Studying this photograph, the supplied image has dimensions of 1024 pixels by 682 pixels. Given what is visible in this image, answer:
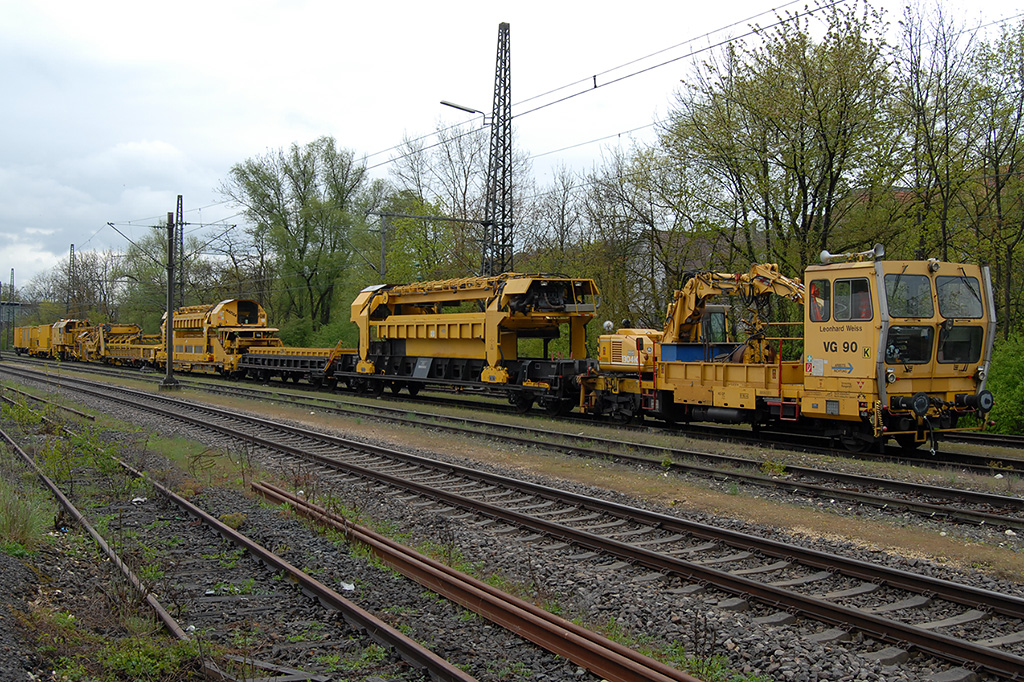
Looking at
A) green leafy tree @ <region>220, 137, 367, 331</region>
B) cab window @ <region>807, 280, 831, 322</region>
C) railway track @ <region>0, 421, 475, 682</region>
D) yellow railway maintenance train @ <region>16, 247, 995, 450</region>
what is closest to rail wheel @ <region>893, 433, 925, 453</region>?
yellow railway maintenance train @ <region>16, 247, 995, 450</region>

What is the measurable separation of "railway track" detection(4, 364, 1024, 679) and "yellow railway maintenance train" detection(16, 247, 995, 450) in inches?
217

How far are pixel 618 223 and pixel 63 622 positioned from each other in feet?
85.8

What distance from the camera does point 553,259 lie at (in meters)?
32.3

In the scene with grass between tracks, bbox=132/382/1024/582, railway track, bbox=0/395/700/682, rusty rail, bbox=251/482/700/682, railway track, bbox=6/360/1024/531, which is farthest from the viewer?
railway track, bbox=6/360/1024/531

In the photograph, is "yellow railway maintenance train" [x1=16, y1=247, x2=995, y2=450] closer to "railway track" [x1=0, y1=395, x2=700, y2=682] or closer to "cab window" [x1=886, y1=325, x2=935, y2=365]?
"cab window" [x1=886, y1=325, x2=935, y2=365]

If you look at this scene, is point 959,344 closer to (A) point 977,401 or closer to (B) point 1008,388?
(A) point 977,401

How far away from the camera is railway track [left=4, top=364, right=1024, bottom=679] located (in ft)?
16.9

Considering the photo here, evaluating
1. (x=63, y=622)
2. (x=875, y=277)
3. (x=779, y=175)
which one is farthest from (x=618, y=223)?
(x=63, y=622)

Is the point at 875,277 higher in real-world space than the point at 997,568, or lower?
higher

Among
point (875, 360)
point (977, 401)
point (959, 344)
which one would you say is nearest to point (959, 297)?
point (959, 344)

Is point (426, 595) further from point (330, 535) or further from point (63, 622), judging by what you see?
point (63, 622)

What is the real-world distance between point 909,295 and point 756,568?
277 inches

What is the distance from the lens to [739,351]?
14773 millimetres

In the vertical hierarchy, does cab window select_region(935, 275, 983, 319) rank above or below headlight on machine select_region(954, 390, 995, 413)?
above
